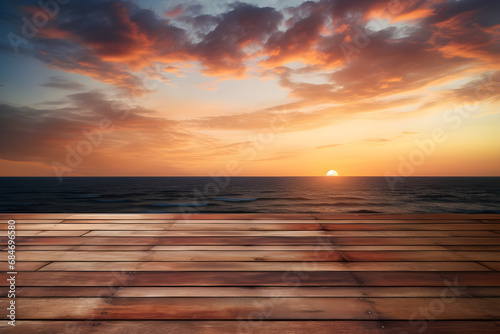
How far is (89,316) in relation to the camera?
1262 mm

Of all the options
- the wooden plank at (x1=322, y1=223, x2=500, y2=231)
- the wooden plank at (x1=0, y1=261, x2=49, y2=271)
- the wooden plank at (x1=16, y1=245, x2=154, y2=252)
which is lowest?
the wooden plank at (x1=322, y1=223, x2=500, y2=231)

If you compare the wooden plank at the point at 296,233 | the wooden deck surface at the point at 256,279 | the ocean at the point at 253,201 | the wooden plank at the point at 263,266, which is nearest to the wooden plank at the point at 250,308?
the wooden deck surface at the point at 256,279

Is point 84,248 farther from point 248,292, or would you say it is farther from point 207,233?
point 248,292

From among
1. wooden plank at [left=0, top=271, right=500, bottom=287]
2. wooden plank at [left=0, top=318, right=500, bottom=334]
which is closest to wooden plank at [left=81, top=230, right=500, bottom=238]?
wooden plank at [left=0, top=271, right=500, bottom=287]

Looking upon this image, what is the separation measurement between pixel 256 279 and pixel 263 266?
0.20 metres

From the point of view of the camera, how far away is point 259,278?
1.64m

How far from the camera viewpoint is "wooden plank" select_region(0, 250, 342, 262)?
1.96m

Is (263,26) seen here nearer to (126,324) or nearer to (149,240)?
(149,240)

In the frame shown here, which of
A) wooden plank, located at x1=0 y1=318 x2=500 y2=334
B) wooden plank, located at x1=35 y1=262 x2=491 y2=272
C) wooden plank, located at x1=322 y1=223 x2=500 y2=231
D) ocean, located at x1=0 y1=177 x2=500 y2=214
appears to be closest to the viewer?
wooden plank, located at x1=0 y1=318 x2=500 y2=334

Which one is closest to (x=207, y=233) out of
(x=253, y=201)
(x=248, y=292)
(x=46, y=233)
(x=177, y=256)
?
(x=177, y=256)

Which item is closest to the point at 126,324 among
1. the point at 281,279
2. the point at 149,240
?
the point at 281,279

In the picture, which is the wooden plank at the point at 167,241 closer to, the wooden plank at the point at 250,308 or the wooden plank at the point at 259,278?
the wooden plank at the point at 259,278

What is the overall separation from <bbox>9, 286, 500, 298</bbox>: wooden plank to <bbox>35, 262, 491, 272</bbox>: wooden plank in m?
0.25

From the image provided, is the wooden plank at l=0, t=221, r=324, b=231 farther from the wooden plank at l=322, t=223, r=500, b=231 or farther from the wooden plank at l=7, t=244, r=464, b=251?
the wooden plank at l=7, t=244, r=464, b=251
